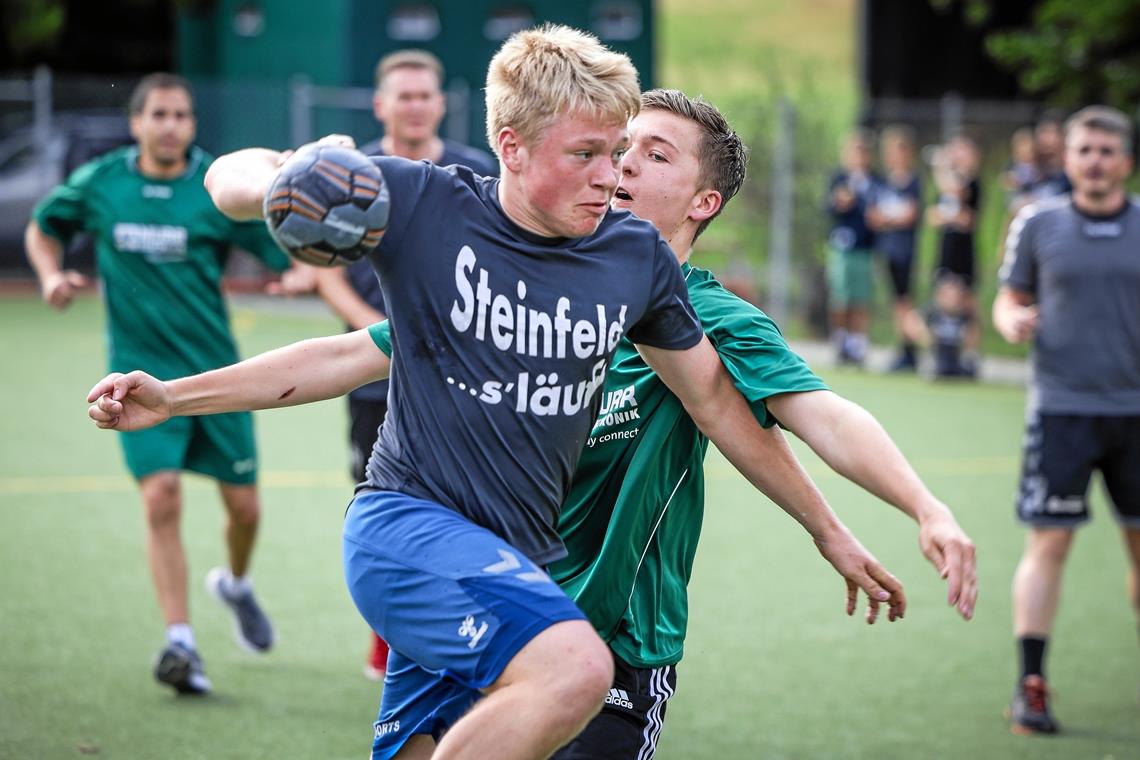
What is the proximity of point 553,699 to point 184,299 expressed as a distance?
14.0 feet

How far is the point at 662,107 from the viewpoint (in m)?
3.82

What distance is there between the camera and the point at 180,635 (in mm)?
6215

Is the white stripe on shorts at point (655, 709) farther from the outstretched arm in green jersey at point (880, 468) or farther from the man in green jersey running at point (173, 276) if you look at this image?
the man in green jersey running at point (173, 276)

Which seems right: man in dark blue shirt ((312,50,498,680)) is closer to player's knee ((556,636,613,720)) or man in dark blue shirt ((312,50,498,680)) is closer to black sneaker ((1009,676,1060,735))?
black sneaker ((1009,676,1060,735))

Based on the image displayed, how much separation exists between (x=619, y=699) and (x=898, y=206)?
44.3 feet

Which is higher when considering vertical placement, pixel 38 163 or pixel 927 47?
pixel 927 47

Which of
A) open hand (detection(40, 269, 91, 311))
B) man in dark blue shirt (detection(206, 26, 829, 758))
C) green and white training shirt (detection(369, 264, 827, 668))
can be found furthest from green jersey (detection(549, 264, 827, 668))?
open hand (detection(40, 269, 91, 311))

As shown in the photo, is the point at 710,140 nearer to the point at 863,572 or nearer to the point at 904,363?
the point at 863,572

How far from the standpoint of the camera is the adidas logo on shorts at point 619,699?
12.4 ft

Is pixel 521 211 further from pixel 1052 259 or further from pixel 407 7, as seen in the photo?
pixel 407 7

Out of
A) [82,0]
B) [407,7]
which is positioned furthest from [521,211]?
[82,0]

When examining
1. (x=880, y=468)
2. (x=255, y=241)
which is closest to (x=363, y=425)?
(x=255, y=241)

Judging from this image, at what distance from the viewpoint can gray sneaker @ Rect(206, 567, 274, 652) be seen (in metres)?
6.81

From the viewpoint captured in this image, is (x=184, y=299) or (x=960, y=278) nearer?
(x=184, y=299)
